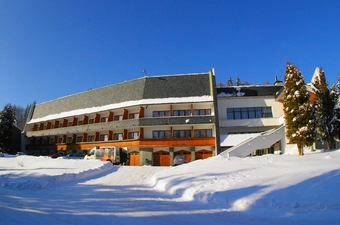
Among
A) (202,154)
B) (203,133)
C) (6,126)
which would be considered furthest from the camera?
A: (6,126)

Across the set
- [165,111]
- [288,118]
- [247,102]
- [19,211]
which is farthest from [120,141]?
[19,211]

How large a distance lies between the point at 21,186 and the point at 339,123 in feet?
87.3

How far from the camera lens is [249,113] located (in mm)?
36406

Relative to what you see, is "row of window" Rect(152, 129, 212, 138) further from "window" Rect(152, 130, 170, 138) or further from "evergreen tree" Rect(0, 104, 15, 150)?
"evergreen tree" Rect(0, 104, 15, 150)

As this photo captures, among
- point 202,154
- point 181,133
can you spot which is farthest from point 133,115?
point 202,154

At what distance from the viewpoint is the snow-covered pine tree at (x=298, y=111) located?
23031 millimetres

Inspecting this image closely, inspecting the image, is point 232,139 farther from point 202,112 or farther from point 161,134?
point 161,134

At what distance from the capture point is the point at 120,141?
36625 mm

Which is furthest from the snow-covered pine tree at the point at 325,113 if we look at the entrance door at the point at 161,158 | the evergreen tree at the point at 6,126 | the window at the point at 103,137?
the evergreen tree at the point at 6,126

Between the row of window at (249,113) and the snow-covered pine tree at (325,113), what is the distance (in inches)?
412

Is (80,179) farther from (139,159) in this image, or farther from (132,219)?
(139,159)

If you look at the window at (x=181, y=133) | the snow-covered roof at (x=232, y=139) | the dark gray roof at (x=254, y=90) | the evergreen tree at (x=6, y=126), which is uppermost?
the dark gray roof at (x=254, y=90)

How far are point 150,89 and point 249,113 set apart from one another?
1557 cm

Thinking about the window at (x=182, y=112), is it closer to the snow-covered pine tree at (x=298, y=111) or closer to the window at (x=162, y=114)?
the window at (x=162, y=114)
